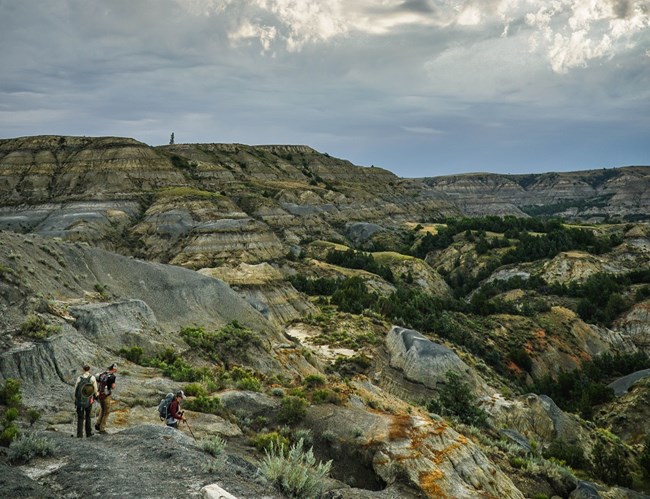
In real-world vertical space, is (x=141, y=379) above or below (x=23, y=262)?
below

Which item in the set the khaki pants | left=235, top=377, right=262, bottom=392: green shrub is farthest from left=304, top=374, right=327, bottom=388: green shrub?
the khaki pants

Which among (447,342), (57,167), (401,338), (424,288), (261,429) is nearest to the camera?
(261,429)

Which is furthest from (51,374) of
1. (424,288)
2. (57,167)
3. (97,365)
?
(57,167)

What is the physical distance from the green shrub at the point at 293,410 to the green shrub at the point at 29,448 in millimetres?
6936

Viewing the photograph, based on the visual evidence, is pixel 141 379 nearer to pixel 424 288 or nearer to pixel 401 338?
pixel 401 338

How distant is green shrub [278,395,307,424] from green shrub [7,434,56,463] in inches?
273

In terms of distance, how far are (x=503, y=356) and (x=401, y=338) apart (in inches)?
533

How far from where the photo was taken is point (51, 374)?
14656 mm

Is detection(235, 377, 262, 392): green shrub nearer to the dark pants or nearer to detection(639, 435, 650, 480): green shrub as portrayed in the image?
the dark pants

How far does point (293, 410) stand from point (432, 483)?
471 centimetres

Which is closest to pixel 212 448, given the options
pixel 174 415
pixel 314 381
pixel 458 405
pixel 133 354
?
pixel 174 415

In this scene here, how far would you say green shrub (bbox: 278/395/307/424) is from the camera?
15059 mm

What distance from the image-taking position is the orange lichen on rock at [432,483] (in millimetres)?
12344

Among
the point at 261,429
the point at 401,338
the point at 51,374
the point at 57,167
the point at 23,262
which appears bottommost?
the point at 401,338
